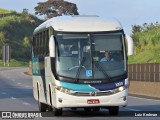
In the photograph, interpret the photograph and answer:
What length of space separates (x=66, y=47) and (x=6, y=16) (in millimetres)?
150401

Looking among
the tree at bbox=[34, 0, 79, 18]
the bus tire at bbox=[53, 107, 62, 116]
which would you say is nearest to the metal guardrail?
the bus tire at bbox=[53, 107, 62, 116]

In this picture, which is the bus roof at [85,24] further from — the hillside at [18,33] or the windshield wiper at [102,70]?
the hillside at [18,33]

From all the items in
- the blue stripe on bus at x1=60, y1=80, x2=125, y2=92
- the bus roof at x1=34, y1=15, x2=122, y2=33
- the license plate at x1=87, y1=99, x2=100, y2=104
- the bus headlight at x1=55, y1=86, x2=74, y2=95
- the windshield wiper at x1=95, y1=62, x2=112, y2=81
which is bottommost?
the license plate at x1=87, y1=99, x2=100, y2=104

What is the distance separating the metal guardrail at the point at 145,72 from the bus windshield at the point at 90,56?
18.7 metres

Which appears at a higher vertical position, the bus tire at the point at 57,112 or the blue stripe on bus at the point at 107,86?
the blue stripe on bus at the point at 107,86

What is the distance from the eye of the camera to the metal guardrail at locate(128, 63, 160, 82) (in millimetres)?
39625

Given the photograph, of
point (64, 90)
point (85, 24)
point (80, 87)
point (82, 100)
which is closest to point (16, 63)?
point (85, 24)

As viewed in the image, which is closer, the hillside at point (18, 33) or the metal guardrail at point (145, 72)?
the metal guardrail at point (145, 72)

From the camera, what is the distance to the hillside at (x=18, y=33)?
141125 millimetres

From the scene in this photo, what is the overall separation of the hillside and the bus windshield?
11630cm

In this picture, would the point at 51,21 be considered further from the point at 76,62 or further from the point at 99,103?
the point at 99,103

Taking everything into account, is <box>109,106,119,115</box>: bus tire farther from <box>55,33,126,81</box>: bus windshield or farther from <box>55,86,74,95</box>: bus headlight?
<box>55,86,74,95</box>: bus headlight

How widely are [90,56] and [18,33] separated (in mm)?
135176

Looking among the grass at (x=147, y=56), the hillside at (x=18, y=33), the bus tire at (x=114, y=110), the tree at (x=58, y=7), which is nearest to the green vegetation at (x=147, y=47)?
the grass at (x=147, y=56)
